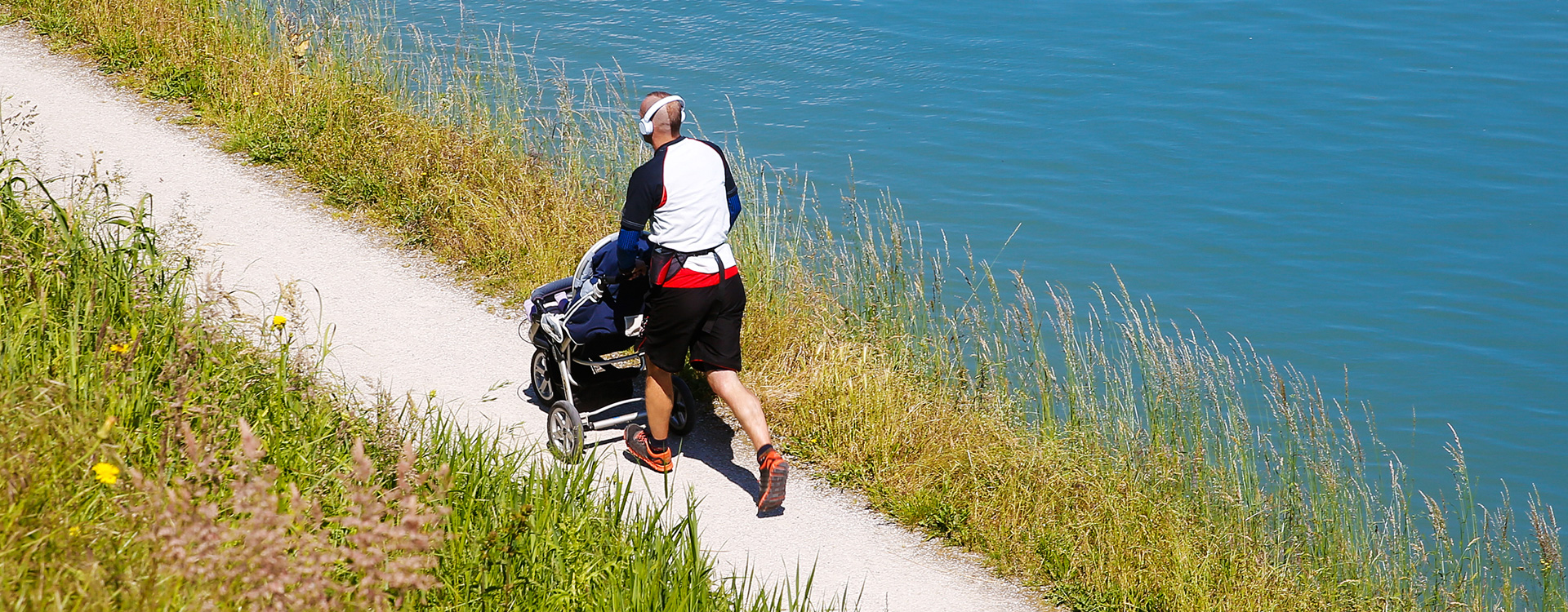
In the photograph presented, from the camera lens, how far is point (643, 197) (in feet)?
17.2

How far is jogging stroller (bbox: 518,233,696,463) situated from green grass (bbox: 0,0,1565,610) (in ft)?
2.82

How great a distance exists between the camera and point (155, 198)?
8.17 metres

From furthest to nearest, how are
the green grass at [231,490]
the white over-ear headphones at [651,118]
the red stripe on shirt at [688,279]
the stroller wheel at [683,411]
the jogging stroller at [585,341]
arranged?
the stroller wheel at [683,411] < the jogging stroller at [585,341] < the red stripe on shirt at [688,279] < the white over-ear headphones at [651,118] < the green grass at [231,490]

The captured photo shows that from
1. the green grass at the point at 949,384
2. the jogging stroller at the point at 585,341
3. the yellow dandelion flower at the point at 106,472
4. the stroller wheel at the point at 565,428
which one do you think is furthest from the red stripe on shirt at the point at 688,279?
the yellow dandelion flower at the point at 106,472

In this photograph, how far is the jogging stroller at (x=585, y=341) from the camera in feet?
18.8

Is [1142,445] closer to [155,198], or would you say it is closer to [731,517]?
[731,517]

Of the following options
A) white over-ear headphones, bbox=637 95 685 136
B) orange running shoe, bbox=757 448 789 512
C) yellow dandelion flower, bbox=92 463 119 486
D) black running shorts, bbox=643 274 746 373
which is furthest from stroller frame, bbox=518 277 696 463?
yellow dandelion flower, bbox=92 463 119 486

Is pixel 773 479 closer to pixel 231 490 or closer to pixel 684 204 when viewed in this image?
pixel 684 204

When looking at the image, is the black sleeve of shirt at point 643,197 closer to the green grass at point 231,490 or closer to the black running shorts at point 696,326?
the black running shorts at point 696,326

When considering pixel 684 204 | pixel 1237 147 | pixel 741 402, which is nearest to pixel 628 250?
pixel 684 204

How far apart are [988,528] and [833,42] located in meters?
11.3

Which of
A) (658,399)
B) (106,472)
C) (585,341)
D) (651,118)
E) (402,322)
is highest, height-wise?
(651,118)

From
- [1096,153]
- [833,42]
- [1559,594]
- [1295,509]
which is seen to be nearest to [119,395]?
[1295,509]

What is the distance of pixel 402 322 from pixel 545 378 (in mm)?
1268
